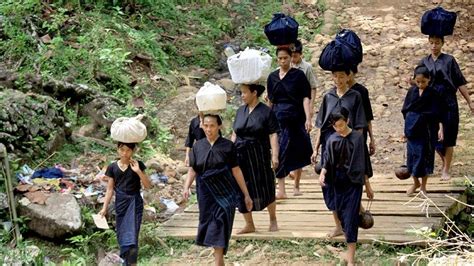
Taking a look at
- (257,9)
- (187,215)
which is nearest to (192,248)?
(187,215)

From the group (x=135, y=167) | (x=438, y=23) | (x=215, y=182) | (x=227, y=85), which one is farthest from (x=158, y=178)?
(x=227, y=85)

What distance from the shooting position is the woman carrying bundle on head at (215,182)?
206 inches

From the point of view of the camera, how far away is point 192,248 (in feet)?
20.6

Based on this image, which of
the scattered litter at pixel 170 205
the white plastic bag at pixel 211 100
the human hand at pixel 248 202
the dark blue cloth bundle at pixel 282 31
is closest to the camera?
the white plastic bag at pixel 211 100

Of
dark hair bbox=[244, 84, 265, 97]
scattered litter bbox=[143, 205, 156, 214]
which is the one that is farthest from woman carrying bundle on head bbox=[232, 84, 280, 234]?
scattered litter bbox=[143, 205, 156, 214]

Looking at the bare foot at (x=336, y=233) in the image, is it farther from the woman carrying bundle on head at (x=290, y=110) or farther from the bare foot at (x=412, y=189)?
the bare foot at (x=412, y=189)

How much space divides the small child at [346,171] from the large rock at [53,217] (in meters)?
2.45

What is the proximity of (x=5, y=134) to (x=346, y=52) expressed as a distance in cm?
384

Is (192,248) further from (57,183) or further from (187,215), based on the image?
(57,183)

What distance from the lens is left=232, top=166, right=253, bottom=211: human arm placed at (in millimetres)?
5344

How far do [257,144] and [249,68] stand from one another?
668mm

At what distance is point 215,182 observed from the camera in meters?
5.30

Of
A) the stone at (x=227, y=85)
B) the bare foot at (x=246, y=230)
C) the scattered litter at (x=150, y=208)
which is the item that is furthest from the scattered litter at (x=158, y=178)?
the stone at (x=227, y=85)

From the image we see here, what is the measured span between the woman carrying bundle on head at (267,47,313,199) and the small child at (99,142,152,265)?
1658 millimetres
